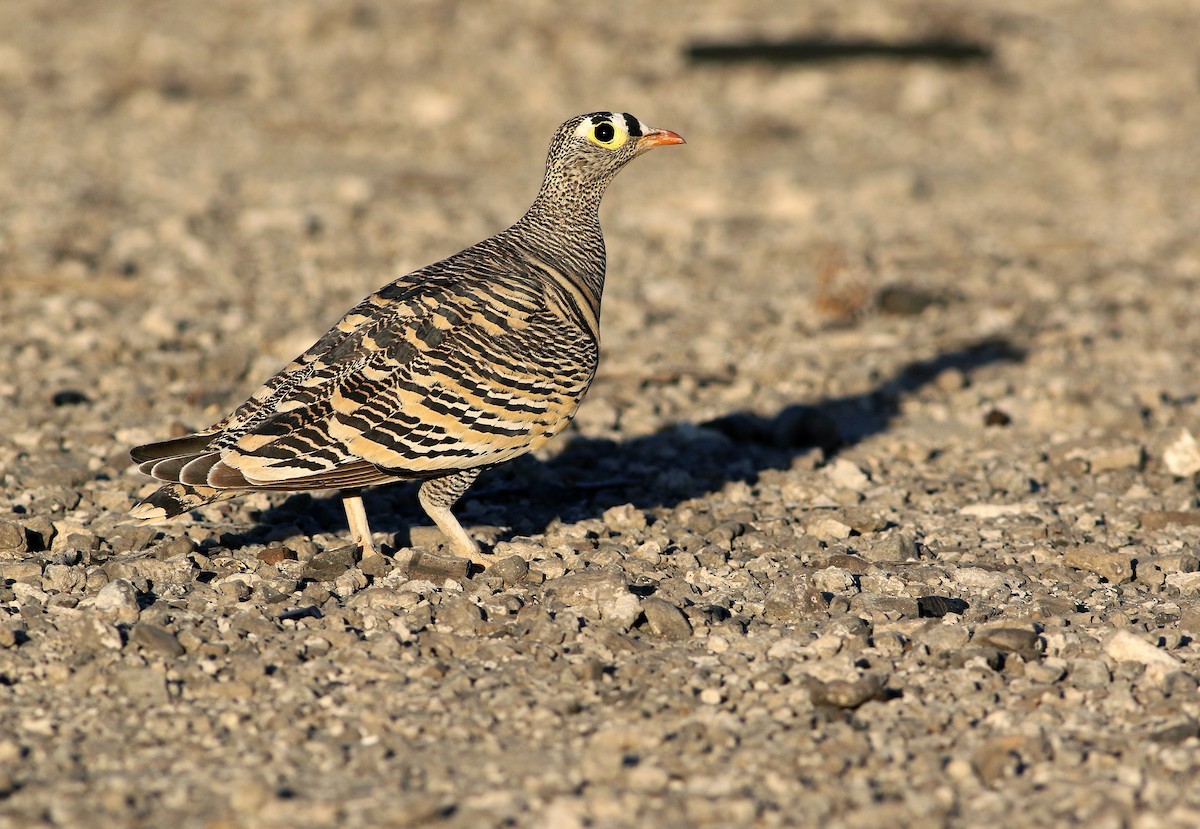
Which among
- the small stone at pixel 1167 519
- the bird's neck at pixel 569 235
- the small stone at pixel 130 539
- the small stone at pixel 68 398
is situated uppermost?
the bird's neck at pixel 569 235

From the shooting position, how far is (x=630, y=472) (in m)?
7.09

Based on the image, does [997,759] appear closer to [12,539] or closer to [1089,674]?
[1089,674]

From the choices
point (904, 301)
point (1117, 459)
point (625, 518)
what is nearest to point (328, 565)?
point (625, 518)

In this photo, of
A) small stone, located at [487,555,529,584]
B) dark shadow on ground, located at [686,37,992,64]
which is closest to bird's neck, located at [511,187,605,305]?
small stone, located at [487,555,529,584]

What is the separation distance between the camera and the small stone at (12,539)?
567cm

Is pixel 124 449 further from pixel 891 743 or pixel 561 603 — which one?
pixel 891 743

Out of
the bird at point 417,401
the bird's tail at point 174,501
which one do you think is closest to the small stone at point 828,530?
the bird at point 417,401

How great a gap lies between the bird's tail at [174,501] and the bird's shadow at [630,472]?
0.72 m

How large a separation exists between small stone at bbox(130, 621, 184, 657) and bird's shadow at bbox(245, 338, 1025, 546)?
3.63 feet

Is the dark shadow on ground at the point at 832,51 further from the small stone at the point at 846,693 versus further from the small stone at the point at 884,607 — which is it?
the small stone at the point at 846,693

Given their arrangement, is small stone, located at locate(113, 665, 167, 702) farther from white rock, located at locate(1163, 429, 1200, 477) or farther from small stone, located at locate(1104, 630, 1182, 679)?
white rock, located at locate(1163, 429, 1200, 477)

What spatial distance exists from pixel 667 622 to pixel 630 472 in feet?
6.59

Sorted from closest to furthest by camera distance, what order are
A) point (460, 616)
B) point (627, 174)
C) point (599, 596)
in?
point (460, 616)
point (599, 596)
point (627, 174)

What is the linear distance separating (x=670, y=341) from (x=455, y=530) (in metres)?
3.74
